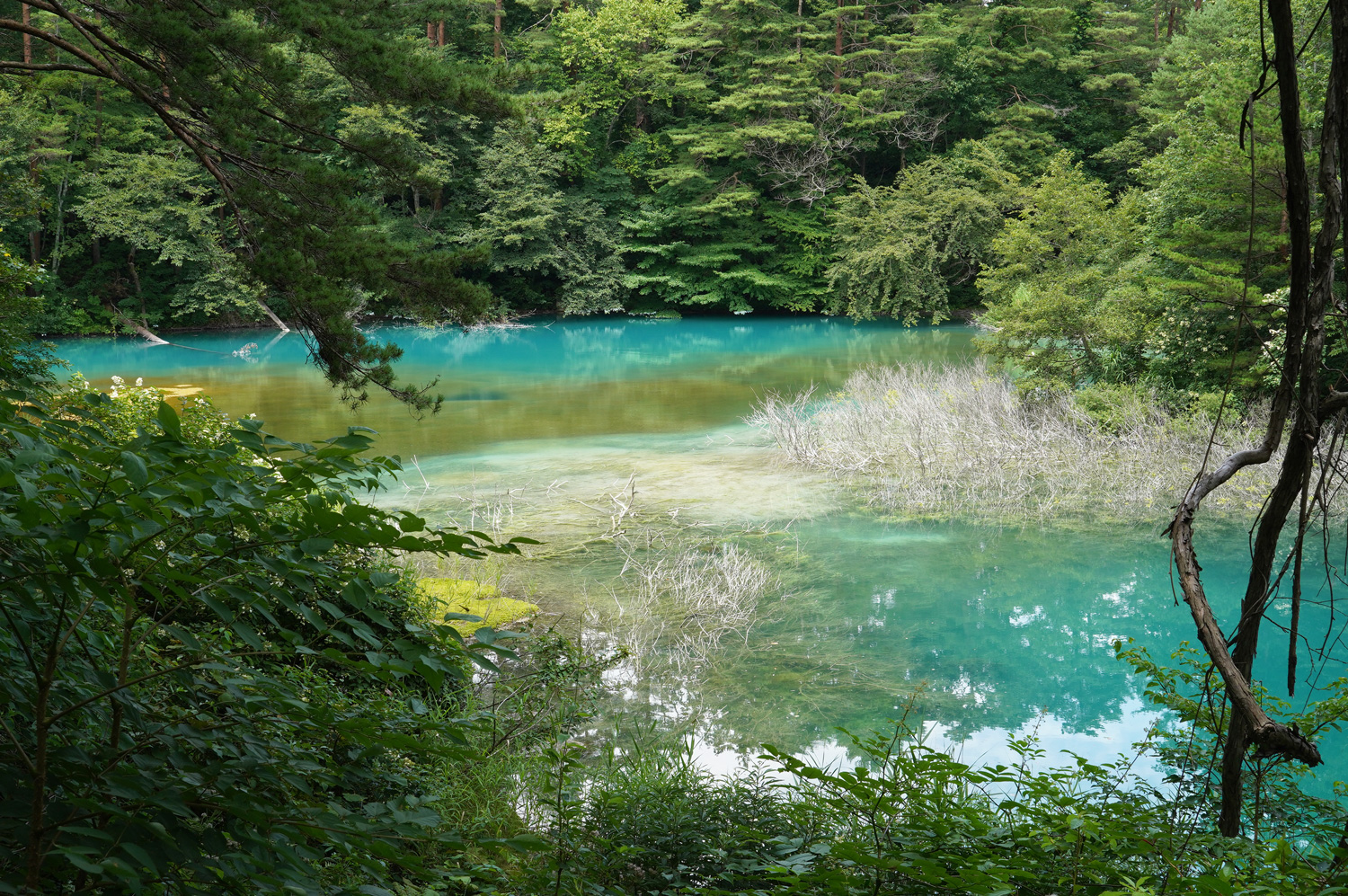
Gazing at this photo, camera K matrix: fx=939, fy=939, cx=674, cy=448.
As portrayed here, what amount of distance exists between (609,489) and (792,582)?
9.99ft

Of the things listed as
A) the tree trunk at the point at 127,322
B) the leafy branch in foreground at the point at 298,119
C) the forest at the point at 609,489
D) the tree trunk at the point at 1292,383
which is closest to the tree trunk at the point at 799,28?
the forest at the point at 609,489

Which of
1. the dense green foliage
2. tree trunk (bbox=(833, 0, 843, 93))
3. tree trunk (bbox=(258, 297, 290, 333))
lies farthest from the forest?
tree trunk (bbox=(258, 297, 290, 333))

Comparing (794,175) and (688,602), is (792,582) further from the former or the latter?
(794,175)

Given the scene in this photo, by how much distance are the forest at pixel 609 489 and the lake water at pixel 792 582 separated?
89 millimetres

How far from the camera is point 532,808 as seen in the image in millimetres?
3705

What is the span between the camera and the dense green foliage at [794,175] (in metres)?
11.5

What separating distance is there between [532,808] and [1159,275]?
10897 mm

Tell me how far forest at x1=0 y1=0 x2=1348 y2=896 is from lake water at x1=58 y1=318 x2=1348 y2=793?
0.29 feet

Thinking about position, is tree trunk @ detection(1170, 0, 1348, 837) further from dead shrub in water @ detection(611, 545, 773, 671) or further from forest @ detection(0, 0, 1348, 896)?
dead shrub in water @ detection(611, 545, 773, 671)

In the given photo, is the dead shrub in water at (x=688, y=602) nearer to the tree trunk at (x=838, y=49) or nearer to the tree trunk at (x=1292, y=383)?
the tree trunk at (x=1292, y=383)

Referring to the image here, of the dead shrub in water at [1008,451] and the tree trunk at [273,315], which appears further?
the tree trunk at [273,315]

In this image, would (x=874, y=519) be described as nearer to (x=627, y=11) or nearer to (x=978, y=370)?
(x=978, y=370)

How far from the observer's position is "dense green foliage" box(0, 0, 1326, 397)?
37.8 feet

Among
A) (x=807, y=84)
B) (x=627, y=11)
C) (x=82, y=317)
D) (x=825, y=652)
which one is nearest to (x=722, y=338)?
(x=807, y=84)
